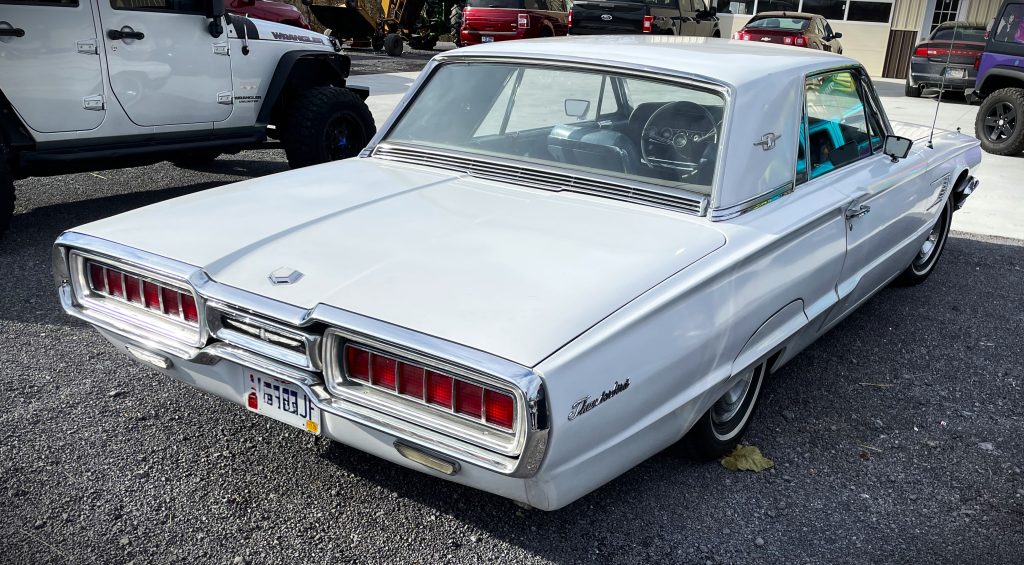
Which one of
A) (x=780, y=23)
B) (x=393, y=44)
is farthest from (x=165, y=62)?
(x=393, y=44)

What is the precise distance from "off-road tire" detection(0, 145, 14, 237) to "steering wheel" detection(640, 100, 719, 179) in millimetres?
3913

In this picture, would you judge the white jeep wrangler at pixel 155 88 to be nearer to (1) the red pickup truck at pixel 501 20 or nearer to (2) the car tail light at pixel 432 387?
(2) the car tail light at pixel 432 387

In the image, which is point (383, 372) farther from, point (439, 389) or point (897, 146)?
point (897, 146)

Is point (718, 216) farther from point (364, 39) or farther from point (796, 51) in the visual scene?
point (364, 39)

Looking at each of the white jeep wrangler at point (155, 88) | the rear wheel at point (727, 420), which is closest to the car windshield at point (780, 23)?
the white jeep wrangler at point (155, 88)

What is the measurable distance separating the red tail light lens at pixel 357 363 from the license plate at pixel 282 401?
156mm

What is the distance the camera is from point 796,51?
3.91 metres

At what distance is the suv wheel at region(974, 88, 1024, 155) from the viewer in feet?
29.6

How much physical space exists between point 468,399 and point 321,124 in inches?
194

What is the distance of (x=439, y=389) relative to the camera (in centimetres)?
216

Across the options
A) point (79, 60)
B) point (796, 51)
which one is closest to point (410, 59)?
point (79, 60)

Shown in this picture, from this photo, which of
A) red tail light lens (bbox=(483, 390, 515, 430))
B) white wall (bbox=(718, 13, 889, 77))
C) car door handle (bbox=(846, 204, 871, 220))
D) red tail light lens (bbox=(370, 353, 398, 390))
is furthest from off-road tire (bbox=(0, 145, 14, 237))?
white wall (bbox=(718, 13, 889, 77))

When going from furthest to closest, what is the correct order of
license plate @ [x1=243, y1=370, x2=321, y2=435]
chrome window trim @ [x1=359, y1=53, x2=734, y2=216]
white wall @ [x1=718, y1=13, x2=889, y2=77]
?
1. white wall @ [x1=718, y1=13, x2=889, y2=77]
2. chrome window trim @ [x1=359, y1=53, x2=734, y2=216]
3. license plate @ [x1=243, y1=370, x2=321, y2=435]

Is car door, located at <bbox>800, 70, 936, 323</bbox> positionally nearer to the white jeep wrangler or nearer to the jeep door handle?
the white jeep wrangler
